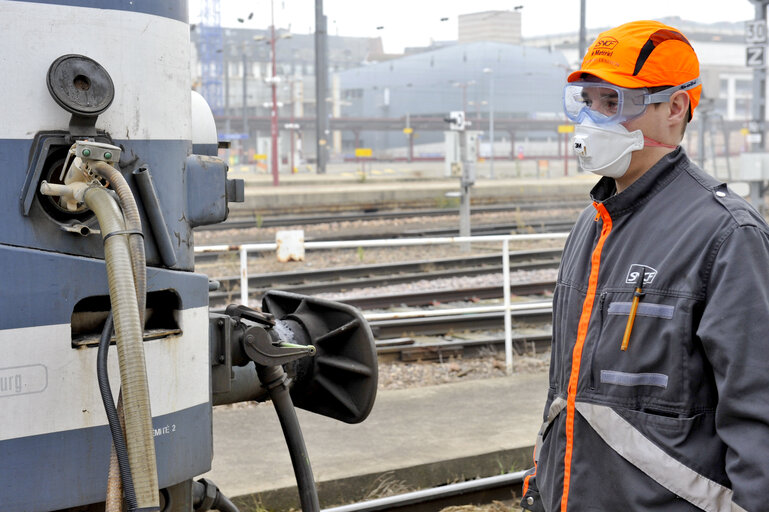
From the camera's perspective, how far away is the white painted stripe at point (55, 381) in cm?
221

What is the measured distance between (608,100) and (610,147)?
140 mm

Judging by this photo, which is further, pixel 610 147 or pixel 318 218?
pixel 318 218

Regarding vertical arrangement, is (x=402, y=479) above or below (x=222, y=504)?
below

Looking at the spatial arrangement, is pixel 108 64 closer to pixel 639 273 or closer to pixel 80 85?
pixel 80 85

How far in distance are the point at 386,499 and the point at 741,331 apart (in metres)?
3.01

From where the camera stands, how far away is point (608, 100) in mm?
2420

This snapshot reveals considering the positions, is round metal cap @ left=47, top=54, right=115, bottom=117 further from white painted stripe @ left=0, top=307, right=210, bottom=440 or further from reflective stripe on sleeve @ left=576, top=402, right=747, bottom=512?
reflective stripe on sleeve @ left=576, top=402, right=747, bottom=512

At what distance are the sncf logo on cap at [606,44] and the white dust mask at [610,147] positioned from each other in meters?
0.19

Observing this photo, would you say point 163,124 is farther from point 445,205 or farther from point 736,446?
point 445,205

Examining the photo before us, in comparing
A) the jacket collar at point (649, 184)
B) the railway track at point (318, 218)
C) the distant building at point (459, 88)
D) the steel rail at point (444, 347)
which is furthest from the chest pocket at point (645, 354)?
the distant building at point (459, 88)

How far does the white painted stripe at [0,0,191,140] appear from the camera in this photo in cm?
225

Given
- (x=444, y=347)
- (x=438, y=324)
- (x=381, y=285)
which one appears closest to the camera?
(x=444, y=347)

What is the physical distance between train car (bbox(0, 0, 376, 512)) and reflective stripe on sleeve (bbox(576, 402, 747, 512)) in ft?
3.54

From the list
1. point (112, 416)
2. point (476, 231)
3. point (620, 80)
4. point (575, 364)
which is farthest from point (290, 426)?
point (476, 231)
